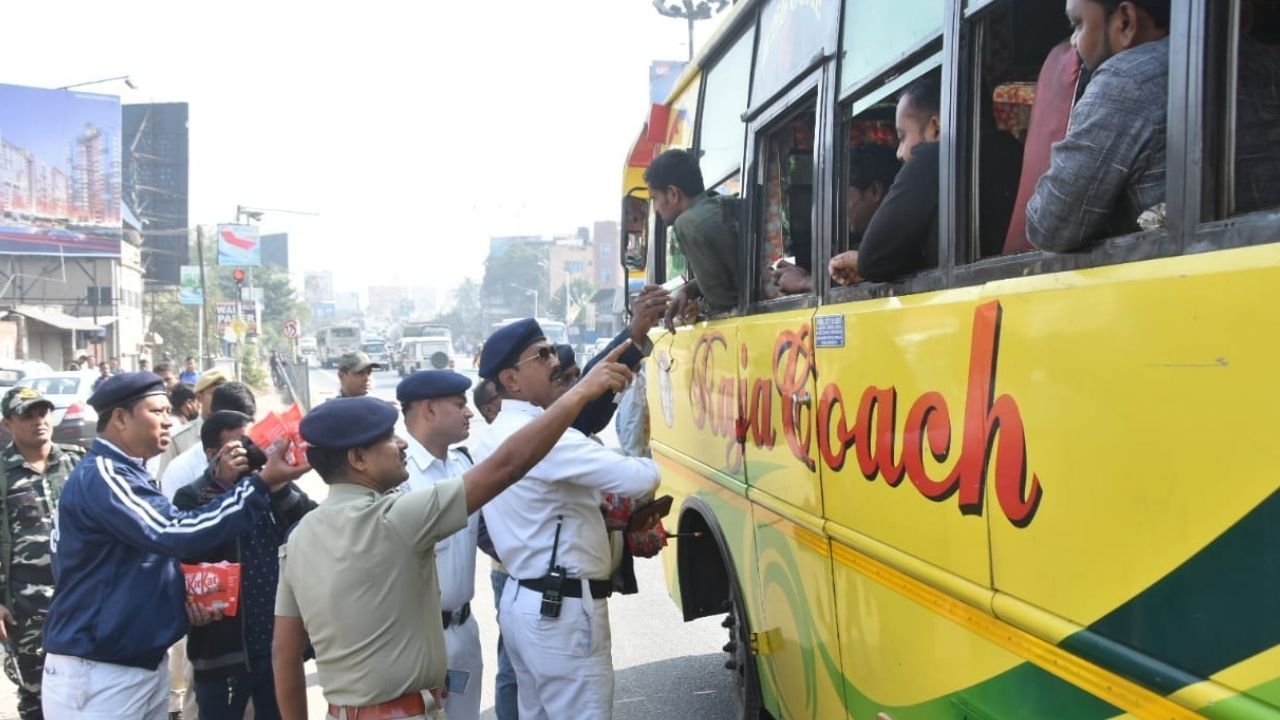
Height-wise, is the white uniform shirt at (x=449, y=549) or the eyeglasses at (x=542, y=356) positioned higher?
the eyeglasses at (x=542, y=356)

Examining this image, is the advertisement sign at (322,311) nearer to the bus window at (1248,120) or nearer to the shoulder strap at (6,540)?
the shoulder strap at (6,540)

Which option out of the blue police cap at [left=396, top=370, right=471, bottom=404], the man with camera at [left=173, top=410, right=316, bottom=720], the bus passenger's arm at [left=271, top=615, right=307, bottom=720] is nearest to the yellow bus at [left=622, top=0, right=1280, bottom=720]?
the blue police cap at [left=396, top=370, right=471, bottom=404]

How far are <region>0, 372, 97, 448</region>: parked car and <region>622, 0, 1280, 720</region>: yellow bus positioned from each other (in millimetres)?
12199

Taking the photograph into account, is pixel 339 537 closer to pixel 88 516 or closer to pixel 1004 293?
pixel 88 516

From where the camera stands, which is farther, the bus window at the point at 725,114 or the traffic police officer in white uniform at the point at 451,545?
the bus window at the point at 725,114

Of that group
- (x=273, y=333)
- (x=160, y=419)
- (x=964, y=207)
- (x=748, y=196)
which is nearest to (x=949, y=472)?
(x=964, y=207)

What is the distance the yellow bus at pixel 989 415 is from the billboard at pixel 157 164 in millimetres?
46105

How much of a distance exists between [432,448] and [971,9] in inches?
102

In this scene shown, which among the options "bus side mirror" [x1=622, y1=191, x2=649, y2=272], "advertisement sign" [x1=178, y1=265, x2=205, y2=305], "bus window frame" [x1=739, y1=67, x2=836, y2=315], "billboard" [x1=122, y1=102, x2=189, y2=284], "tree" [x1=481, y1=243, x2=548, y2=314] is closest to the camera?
"bus window frame" [x1=739, y1=67, x2=836, y2=315]

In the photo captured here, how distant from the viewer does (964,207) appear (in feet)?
8.02

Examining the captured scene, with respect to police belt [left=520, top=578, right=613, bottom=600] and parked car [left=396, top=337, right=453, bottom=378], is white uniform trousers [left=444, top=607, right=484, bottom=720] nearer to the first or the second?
police belt [left=520, top=578, right=613, bottom=600]

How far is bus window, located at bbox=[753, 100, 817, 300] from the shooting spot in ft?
13.2

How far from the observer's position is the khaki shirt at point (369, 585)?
2414 mm

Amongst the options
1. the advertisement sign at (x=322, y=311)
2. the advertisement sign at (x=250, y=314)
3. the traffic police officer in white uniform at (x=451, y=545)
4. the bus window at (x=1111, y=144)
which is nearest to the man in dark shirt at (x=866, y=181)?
the bus window at (x=1111, y=144)
